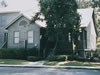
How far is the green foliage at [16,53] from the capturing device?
2464 centimetres

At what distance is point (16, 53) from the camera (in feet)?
80.8

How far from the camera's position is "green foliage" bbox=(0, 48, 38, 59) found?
80.8 ft

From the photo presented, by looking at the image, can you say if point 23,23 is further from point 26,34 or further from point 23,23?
point 26,34

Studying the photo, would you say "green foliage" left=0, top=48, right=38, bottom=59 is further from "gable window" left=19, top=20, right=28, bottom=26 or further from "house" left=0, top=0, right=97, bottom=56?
"gable window" left=19, top=20, right=28, bottom=26

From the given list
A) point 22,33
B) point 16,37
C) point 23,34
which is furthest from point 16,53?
point 22,33

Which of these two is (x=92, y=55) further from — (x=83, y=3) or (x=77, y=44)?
(x=83, y=3)

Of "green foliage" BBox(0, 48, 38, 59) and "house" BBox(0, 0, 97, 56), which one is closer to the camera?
"green foliage" BBox(0, 48, 38, 59)

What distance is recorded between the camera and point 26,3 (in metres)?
36.9

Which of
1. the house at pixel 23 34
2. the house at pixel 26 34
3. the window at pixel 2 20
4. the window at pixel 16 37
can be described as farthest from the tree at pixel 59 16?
the window at pixel 2 20

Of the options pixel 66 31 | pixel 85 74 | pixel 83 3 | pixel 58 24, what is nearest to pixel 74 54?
pixel 66 31

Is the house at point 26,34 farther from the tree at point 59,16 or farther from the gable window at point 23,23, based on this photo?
the tree at point 59,16

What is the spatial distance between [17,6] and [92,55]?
17724 mm

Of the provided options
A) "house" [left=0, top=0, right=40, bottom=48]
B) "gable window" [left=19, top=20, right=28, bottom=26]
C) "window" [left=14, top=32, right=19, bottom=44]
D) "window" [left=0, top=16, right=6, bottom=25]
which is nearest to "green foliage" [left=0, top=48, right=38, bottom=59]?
"house" [left=0, top=0, right=40, bottom=48]

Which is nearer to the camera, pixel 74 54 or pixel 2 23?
pixel 74 54
